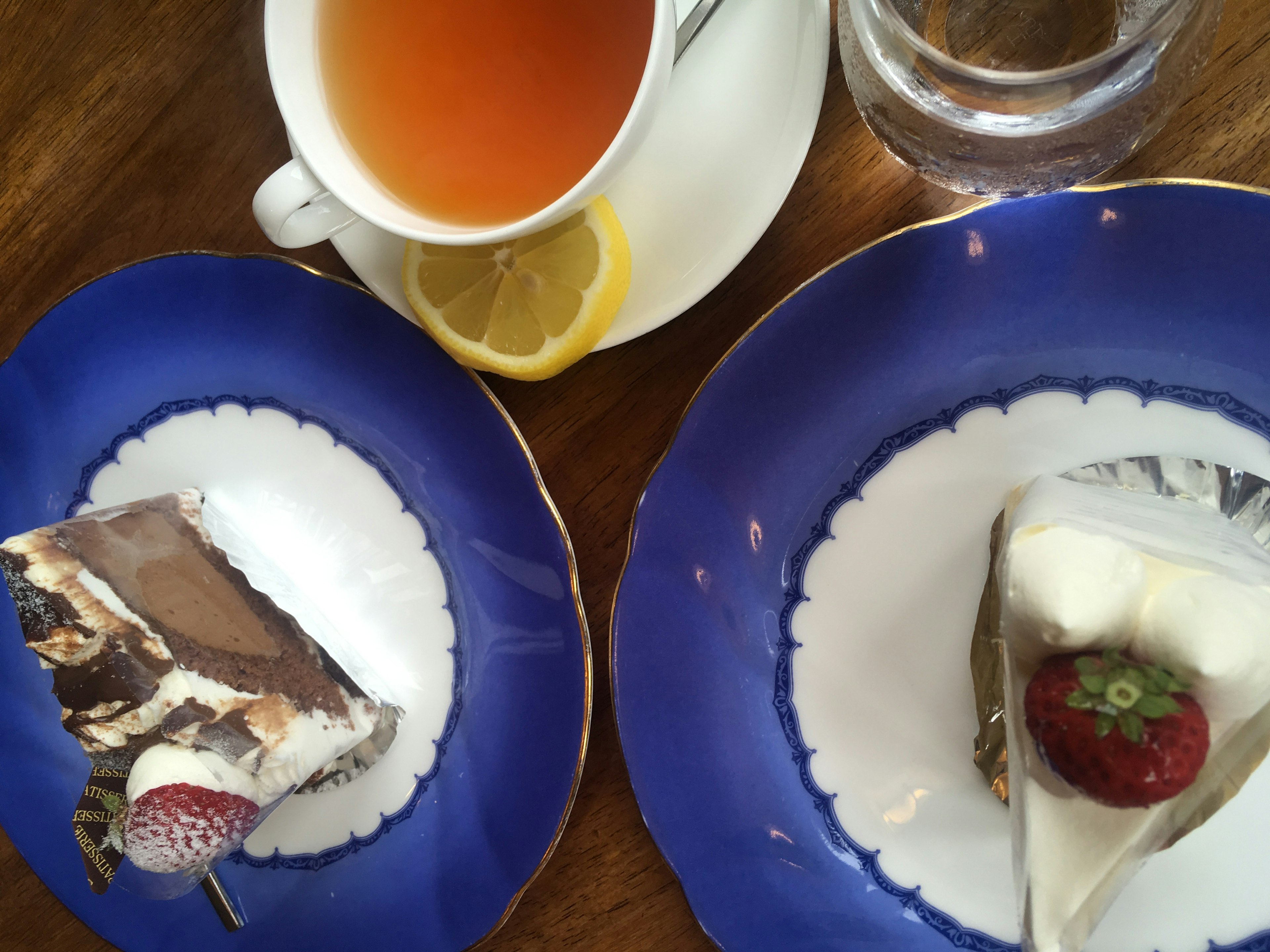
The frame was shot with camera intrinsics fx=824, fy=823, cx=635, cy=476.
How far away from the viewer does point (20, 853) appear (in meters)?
0.79

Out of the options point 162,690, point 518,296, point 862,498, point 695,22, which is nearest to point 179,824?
point 162,690

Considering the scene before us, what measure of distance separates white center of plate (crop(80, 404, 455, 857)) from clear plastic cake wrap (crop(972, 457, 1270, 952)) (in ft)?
1.45

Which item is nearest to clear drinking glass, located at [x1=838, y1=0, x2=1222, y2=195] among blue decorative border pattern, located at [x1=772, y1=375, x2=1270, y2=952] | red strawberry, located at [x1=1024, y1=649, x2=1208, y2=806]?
blue decorative border pattern, located at [x1=772, y1=375, x2=1270, y2=952]

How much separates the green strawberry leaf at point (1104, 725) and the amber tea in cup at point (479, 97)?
48cm

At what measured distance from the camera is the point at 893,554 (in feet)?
2.14

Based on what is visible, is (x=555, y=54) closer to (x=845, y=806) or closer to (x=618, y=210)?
(x=618, y=210)

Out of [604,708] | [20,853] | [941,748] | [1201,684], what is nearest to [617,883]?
[604,708]

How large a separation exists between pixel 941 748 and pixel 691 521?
10.6 inches

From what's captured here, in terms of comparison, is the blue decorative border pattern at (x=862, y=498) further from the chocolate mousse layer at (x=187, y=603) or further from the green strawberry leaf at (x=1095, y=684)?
the chocolate mousse layer at (x=187, y=603)

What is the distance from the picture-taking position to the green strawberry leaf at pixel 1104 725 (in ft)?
1.56

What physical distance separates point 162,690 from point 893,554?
0.56 meters

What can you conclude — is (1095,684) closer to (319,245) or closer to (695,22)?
(695,22)

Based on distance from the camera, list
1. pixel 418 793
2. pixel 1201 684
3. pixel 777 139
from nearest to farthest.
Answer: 1. pixel 1201 684
2. pixel 777 139
3. pixel 418 793

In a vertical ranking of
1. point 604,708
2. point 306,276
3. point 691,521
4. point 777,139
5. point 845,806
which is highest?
point 306,276
